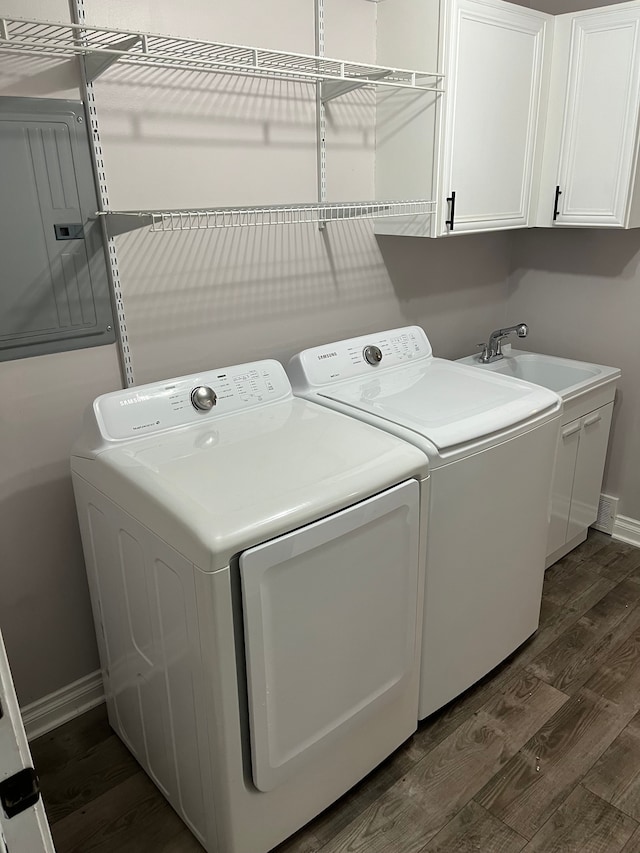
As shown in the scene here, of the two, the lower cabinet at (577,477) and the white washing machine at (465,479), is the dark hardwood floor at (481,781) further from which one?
the lower cabinet at (577,477)

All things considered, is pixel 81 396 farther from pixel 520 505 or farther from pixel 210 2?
pixel 520 505

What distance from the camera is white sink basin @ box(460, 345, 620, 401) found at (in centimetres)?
269

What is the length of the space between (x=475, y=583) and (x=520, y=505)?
270 millimetres

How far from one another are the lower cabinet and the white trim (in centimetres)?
16

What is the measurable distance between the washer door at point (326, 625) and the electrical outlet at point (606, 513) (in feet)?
5.31

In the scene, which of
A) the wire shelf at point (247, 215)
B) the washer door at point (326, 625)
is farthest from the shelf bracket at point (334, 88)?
the washer door at point (326, 625)

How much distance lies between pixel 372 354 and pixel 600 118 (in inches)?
47.4

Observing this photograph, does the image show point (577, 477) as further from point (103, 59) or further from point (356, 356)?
point (103, 59)

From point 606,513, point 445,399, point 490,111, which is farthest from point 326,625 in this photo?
point 606,513

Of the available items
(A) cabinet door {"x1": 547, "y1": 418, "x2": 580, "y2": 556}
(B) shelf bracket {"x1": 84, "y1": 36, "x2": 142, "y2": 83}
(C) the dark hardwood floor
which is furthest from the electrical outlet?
(B) shelf bracket {"x1": 84, "y1": 36, "x2": 142, "y2": 83}

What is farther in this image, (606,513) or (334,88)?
(606,513)

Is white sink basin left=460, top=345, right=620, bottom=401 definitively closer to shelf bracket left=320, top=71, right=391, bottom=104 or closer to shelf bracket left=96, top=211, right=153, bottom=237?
shelf bracket left=320, top=71, right=391, bottom=104

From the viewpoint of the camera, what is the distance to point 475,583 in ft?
6.23

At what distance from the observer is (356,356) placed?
2.17 meters
